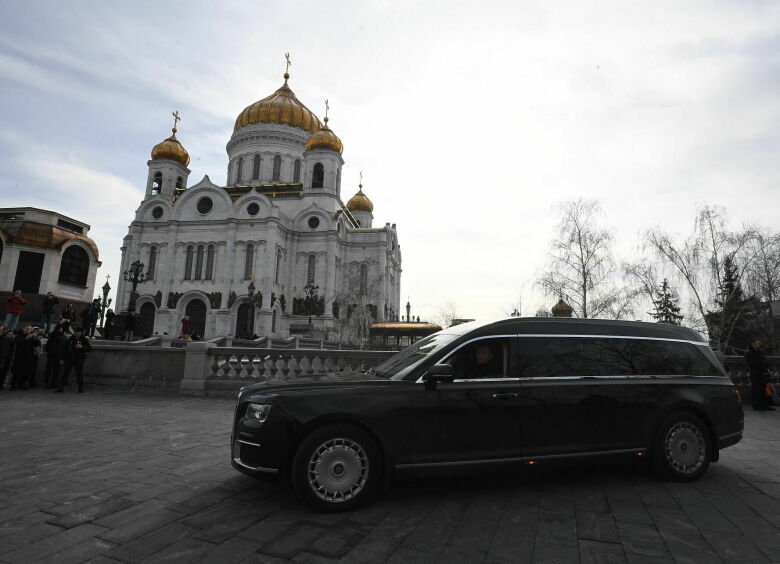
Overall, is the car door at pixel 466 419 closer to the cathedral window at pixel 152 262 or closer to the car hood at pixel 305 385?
the car hood at pixel 305 385


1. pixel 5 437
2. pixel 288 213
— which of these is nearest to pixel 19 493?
pixel 5 437

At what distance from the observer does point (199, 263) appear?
44.7 metres

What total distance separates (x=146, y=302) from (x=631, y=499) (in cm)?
4774

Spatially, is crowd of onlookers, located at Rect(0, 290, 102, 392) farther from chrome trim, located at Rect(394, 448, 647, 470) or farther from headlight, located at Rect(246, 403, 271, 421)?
chrome trim, located at Rect(394, 448, 647, 470)

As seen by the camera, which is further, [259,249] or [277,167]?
[277,167]

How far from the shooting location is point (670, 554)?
2.97m

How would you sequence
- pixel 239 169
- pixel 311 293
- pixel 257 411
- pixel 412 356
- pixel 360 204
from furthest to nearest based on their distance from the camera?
pixel 360 204
pixel 239 169
pixel 311 293
pixel 412 356
pixel 257 411

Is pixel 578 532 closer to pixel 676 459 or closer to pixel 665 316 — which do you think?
pixel 676 459

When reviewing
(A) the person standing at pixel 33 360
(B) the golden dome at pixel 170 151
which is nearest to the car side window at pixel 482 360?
(A) the person standing at pixel 33 360

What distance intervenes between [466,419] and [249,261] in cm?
4246

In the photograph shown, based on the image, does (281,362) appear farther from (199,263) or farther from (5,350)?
(199,263)

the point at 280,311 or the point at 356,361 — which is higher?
the point at 280,311

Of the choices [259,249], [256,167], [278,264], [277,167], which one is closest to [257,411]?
[259,249]

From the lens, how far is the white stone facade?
42.3 metres
